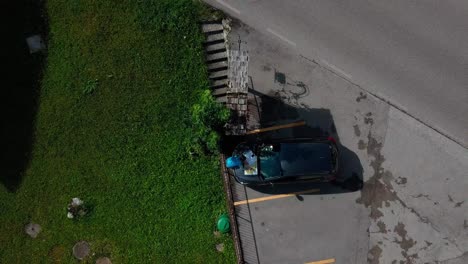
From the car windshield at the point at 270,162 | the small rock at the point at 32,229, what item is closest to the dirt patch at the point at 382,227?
the car windshield at the point at 270,162

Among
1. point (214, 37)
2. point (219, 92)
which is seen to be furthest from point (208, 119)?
point (214, 37)

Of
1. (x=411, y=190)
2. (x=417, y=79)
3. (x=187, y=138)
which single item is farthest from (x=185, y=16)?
(x=411, y=190)

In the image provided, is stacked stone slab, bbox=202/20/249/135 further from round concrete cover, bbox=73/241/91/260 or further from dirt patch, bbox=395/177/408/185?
round concrete cover, bbox=73/241/91/260

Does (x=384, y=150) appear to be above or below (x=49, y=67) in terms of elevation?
below

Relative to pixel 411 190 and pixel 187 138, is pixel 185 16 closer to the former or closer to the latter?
pixel 187 138

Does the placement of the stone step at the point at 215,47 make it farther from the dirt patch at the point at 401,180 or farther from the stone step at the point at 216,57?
the dirt patch at the point at 401,180

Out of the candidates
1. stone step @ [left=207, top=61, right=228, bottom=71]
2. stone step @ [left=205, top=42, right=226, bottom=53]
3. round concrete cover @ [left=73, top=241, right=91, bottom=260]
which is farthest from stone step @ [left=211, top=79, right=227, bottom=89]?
round concrete cover @ [left=73, top=241, right=91, bottom=260]
